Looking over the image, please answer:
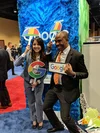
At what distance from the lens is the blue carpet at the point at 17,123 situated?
2770 millimetres

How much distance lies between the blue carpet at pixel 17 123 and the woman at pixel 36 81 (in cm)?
12

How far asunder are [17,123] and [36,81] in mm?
926

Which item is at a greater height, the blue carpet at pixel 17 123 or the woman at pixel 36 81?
the woman at pixel 36 81

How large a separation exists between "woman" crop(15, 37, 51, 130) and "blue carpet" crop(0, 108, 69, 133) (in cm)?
12

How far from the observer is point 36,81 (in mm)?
2629

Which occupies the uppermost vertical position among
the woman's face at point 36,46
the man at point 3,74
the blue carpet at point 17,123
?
the woman's face at point 36,46

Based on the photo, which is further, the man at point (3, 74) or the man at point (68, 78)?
the man at point (3, 74)

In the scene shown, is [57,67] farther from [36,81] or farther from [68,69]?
[36,81]

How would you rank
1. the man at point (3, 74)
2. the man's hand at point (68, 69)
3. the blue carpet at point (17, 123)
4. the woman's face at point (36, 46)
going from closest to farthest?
the man's hand at point (68, 69) → the woman's face at point (36, 46) → the blue carpet at point (17, 123) → the man at point (3, 74)

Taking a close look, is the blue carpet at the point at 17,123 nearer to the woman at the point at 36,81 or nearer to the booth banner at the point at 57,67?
the woman at the point at 36,81

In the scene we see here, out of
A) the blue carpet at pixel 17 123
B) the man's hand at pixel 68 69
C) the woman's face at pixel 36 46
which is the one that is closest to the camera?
the man's hand at pixel 68 69

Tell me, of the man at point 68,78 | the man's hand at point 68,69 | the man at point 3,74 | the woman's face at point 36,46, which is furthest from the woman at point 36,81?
the man at point 3,74

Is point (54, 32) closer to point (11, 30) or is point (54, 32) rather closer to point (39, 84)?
point (39, 84)

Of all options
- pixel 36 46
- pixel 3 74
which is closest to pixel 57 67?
pixel 36 46
